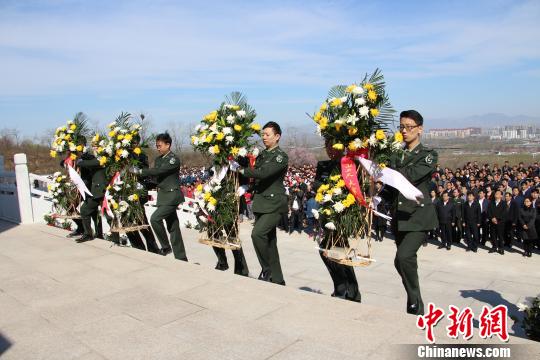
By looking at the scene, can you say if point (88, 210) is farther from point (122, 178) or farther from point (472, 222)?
point (472, 222)

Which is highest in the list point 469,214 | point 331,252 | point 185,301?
point 331,252

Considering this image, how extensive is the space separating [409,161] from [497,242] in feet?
26.9

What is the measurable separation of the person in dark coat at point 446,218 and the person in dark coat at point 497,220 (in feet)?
2.94

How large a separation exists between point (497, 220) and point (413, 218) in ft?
25.4

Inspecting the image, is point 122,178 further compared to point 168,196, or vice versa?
point 122,178

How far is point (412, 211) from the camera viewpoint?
444 centimetres

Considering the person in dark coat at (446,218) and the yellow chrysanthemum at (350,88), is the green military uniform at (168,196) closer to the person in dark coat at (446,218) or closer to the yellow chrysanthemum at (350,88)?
the yellow chrysanthemum at (350,88)

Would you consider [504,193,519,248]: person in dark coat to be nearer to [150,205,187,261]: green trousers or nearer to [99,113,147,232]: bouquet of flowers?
[150,205,187,261]: green trousers

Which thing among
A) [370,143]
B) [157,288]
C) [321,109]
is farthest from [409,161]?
[157,288]

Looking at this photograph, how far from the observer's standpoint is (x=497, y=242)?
36.9ft

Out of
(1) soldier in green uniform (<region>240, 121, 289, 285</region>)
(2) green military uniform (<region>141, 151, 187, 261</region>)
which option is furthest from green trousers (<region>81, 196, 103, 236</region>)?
(1) soldier in green uniform (<region>240, 121, 289, 285</region>)

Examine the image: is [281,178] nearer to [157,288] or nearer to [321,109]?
[321,109]

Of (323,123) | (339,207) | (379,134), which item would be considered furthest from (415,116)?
(339,207)

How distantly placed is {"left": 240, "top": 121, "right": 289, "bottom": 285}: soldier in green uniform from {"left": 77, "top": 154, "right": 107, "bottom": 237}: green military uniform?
3375 mm
